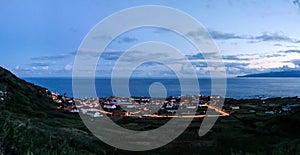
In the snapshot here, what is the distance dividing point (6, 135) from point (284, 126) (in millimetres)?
35266

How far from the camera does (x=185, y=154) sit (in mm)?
23594

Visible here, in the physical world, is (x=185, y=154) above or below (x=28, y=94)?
below

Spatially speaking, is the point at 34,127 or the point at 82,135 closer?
the point at 34,127

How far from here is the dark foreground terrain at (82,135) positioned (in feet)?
24.9

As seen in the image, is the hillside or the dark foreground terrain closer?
the hillside

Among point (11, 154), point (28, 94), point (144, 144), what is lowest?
point (144, 144)

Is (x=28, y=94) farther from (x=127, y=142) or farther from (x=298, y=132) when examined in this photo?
(x=298, y=132)

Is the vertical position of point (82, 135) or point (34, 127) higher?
point (34, 127)

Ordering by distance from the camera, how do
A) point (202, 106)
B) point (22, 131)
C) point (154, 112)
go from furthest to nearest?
point (202, 106), point (154, 112), point (22, 131)

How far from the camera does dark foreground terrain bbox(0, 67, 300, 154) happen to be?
24.9 ft

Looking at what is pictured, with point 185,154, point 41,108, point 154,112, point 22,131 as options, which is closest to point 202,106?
point 154,112

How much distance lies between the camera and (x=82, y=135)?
30.8 meters

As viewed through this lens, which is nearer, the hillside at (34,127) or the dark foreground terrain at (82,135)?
the hillside at (34,127)

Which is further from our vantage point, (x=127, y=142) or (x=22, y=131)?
(x=127, y=142)
